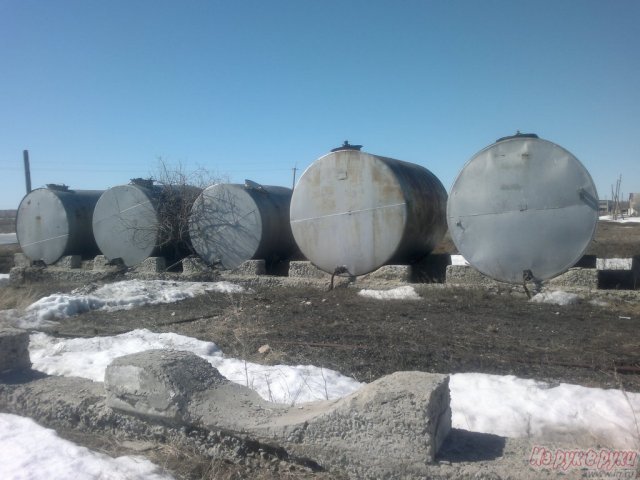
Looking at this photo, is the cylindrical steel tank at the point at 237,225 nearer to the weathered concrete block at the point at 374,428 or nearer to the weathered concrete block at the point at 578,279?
the weathered concrete block at the point at 578,279

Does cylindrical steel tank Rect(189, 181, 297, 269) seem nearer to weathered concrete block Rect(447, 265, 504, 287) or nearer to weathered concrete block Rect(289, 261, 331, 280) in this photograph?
weathered concrete block Rect(289, 261, 331, 280)

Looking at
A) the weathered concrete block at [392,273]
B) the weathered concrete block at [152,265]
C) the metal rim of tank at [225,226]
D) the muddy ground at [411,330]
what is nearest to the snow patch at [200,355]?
the muddy ground at [411,330]

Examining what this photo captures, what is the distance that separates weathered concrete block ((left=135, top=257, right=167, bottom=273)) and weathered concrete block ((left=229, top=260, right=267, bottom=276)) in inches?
72.1

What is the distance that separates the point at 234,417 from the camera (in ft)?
10.9

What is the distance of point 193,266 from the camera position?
11352 millimetres

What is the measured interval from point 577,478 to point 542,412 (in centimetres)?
130

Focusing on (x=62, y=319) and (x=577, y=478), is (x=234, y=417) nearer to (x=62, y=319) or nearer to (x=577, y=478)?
(x=577, y=478)

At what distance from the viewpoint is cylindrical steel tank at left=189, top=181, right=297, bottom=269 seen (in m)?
Answer: 11.0

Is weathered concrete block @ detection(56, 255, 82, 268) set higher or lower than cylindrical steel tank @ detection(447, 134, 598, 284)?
lower

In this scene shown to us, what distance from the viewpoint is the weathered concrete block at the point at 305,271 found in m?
9.85

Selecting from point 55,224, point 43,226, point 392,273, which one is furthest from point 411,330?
point 43,226

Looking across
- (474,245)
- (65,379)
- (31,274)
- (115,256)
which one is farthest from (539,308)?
(31,274)

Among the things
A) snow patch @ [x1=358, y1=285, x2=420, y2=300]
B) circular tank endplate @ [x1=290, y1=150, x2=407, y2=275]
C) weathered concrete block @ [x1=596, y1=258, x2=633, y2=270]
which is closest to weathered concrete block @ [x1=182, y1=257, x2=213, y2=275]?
circular tank endplate @ [x1=290, y1=150, x2=407, y2=275]

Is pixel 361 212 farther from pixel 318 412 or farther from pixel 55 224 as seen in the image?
pixel 55 224
